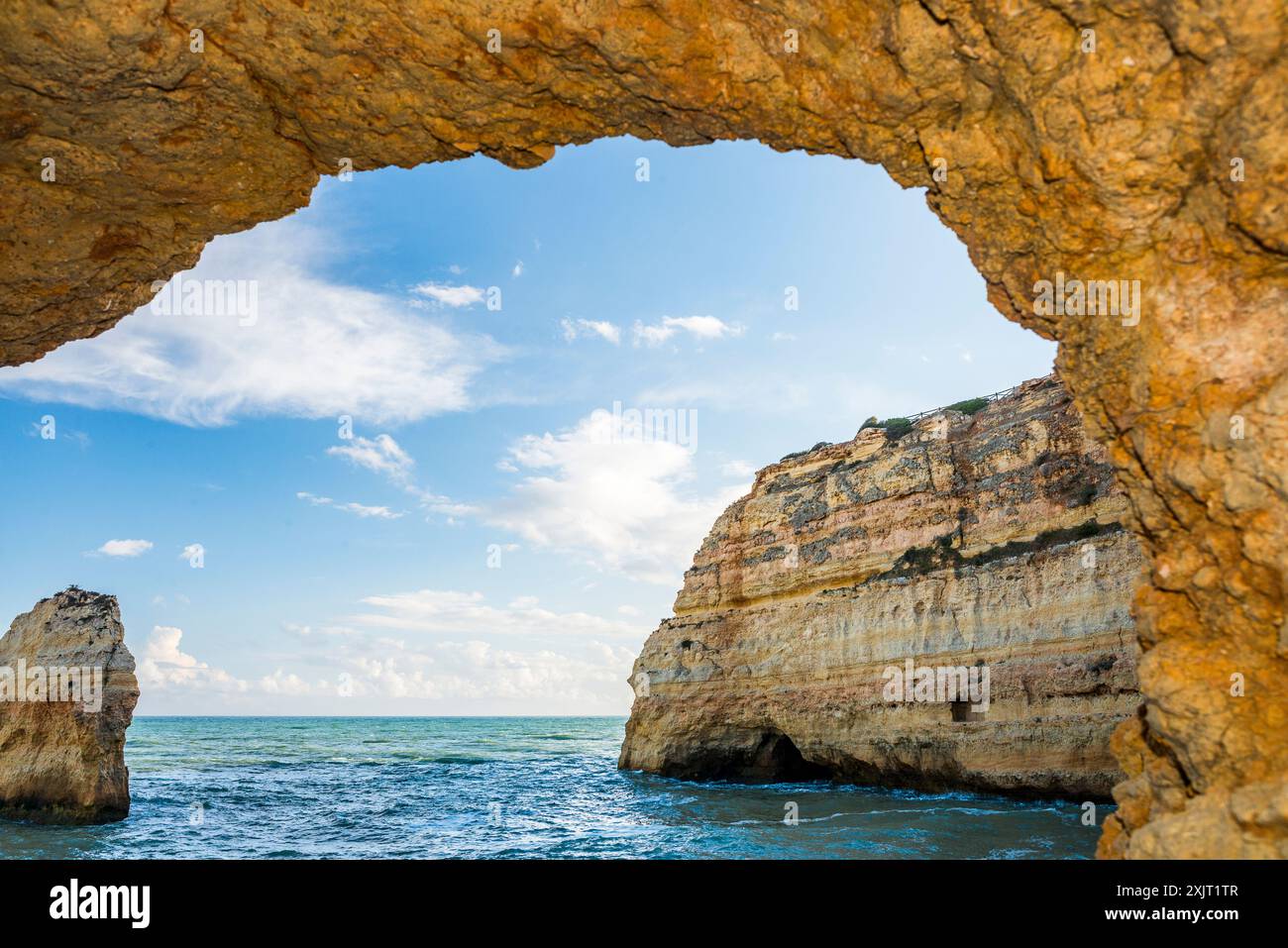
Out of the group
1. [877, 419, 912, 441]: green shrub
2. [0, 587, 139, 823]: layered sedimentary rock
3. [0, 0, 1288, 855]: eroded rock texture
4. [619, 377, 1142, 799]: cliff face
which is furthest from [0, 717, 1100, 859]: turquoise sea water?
[877, 419, 912, 441]: green shrub

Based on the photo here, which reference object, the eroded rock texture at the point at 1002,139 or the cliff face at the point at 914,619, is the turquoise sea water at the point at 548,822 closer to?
the cliff face at the point at 914,619

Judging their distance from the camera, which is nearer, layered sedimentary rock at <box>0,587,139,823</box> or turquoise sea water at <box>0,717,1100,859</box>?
turquoise sea water at <box>0,717,1100,859</box>

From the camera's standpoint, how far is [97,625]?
74.8ft

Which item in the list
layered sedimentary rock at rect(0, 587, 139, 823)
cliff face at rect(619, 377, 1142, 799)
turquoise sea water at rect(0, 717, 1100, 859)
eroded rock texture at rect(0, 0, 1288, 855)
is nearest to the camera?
eroded rock texture at rect(0, 0, 1288, 855)

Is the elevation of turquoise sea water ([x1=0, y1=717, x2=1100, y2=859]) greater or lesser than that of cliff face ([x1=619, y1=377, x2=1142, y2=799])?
lesser

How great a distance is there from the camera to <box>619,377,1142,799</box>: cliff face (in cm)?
2241

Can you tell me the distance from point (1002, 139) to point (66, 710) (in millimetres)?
26323

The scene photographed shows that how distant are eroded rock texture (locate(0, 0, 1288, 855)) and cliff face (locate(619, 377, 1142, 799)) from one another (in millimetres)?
17471

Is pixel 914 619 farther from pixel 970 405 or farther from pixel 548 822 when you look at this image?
pixel 548 822

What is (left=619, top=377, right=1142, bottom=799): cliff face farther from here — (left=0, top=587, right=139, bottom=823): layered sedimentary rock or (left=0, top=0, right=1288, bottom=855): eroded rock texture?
(left=0, top=587, right=139, bottom=823): layered sedimentary rock

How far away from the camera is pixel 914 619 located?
26938 mm

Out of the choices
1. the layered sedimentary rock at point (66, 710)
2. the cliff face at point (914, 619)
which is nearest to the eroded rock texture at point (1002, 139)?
the cliff face at point (914, 619)

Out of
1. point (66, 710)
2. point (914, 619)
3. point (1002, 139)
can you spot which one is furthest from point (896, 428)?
point (66, 710)
